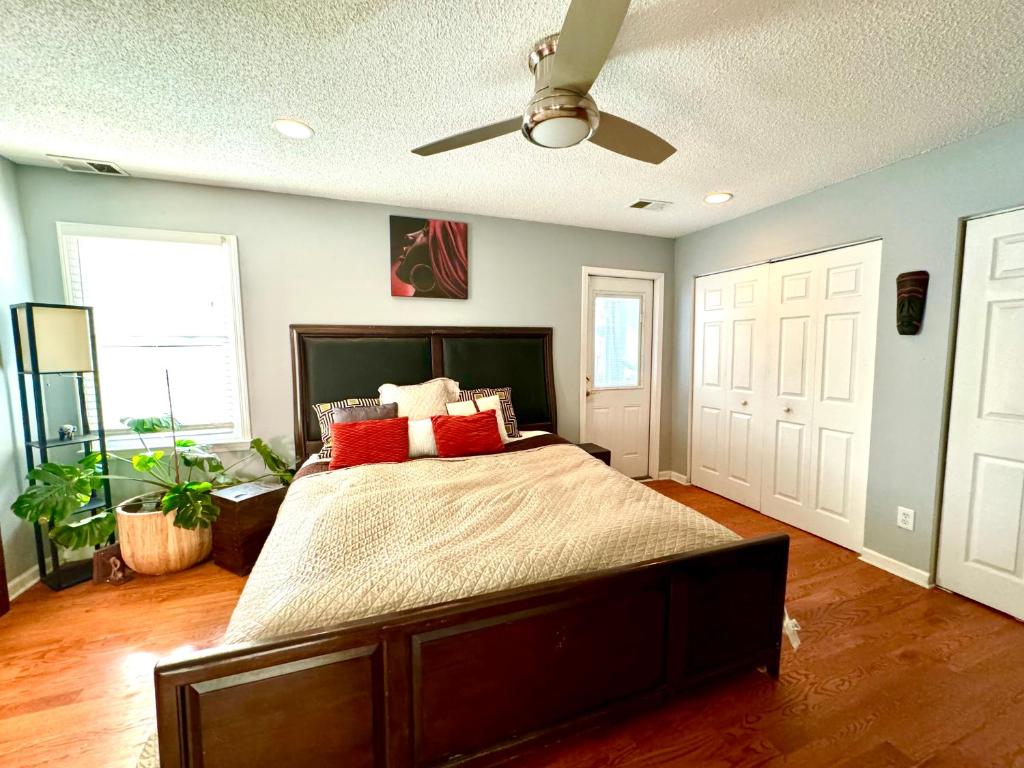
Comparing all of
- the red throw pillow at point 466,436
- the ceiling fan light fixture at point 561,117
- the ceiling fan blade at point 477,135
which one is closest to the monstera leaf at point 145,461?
the red throw pillow at point 466,436

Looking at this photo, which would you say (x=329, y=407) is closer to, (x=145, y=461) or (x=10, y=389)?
(x=145, y=461)

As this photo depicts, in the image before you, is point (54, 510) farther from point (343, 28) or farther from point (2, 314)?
point (343, 28)

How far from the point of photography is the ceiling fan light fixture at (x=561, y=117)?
4.12ft

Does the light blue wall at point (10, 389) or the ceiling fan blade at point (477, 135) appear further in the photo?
the light blue wall at point (10, 389)

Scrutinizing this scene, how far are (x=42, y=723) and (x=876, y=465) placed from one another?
4.08 meters

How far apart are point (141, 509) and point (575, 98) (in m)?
3.13

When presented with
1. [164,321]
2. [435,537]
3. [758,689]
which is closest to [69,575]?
[164,321]

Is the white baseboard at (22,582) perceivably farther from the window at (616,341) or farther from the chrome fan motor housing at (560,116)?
the window at (616,341)

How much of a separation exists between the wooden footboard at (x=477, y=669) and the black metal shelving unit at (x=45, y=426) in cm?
205

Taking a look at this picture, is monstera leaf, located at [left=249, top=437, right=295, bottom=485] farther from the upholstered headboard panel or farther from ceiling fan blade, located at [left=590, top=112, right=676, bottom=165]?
ceiling fan blade, located at [left=590, top=112, right=676, bottom=165]

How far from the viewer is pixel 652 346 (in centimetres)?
398

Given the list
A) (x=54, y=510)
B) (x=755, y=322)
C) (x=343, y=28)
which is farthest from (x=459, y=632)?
(x=755, y=322)

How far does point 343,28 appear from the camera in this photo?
1.34 meters

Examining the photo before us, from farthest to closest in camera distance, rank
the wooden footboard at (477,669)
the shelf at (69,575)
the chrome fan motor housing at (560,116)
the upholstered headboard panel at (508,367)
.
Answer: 1. the upholstered headboard panel at (508,367)
2. the shelf at (69,575)
3. the chrome fan motor housing at (560,116)
4. the wooden footboard at (477,669)
